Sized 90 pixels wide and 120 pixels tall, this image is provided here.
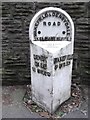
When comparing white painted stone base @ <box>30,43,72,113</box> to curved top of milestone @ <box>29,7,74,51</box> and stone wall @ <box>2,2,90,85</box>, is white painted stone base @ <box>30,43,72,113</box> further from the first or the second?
stone wall @ <box>2,2,90,85</box>

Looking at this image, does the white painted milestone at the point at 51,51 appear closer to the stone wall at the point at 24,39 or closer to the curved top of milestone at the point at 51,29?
the curved top of milestone at the point at 51,29

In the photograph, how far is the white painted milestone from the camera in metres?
4.95

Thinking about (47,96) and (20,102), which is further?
(20,102)

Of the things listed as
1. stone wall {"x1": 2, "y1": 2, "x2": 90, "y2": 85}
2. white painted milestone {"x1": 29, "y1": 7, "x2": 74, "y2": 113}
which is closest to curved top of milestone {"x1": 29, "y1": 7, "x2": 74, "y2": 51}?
white painted milestone {"x1": 29, "y1": 7, "x2": 74, "y2": 113}

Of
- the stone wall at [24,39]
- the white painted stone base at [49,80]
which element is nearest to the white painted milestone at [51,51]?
the white painted stone base at [49,80]

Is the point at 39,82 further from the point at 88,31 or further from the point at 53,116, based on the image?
the point at 88,31

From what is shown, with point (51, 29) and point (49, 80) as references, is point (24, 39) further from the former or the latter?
point (49, 80)

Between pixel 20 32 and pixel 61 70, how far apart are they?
102cm

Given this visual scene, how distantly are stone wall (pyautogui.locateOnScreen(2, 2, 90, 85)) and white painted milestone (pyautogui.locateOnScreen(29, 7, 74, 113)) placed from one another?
59cm

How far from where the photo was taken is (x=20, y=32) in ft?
18.7

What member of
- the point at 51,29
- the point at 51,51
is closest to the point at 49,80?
the point at 51,51

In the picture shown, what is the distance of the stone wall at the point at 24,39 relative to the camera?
5.55 metres

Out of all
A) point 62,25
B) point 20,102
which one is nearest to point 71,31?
point 62,25

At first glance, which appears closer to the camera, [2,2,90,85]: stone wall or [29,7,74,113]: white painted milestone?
[29,7,74,113]: white painted milestone
